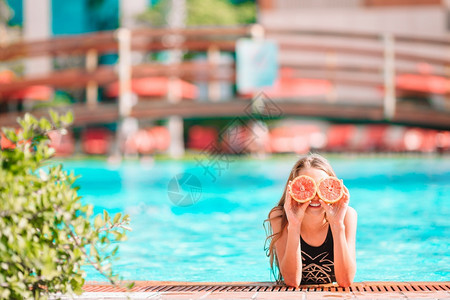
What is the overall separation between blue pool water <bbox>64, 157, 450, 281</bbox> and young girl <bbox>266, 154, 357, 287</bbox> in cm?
157

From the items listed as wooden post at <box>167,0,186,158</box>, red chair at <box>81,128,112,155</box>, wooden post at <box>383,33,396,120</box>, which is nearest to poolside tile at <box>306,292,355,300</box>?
wooden post at <box>383,33,396,120</box>

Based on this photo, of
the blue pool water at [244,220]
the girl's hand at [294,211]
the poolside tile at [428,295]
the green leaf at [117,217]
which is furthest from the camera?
the blue pool water at [244,220]

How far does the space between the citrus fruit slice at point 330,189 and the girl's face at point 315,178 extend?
0.19ft

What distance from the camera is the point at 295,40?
30016mm

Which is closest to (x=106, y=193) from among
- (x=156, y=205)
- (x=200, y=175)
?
(x=156, y=205)

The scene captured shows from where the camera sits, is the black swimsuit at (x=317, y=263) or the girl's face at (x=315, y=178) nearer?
the girl's face at (x=315, y=178)

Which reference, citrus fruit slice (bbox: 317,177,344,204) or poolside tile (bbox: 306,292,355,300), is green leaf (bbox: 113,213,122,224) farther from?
citrus fruit slice (bbox: 317,177,344,204)

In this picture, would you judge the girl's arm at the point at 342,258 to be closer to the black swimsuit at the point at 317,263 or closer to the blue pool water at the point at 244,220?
the black swimsuit at the point at 317,263

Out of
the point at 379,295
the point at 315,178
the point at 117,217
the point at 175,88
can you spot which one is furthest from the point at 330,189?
the point at 175,88

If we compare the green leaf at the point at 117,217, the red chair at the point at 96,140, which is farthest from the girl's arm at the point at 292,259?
the red chair at the point at 96,140

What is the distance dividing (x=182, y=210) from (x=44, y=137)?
6292 millimetres

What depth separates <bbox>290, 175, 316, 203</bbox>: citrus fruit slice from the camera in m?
2.64

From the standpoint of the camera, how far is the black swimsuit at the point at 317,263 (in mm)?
2965

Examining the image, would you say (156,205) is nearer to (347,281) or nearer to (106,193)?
(106,193)
